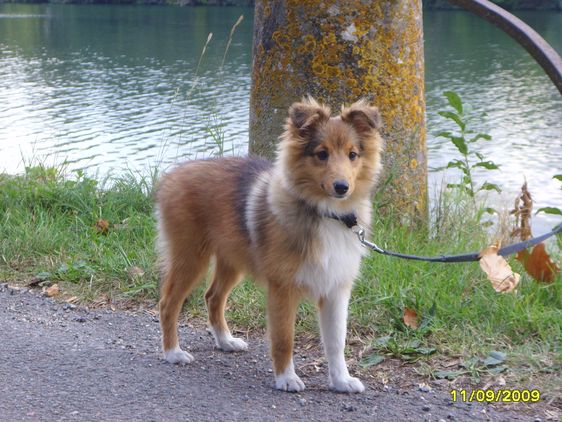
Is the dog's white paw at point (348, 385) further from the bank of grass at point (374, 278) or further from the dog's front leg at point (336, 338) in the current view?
the bank of grass at point (374, 278)

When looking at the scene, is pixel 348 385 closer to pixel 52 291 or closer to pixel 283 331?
pixel 283 331

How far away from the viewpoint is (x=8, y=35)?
27.9 metres

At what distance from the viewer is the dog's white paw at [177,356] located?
14.8 feet

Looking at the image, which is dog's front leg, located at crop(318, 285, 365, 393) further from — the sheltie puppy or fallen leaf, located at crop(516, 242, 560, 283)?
fallen leaf, located at crop(516, 242, 560, 283)

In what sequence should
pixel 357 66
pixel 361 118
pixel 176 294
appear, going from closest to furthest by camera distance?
pixel 361 118
pixel 176 294
pixel 357 66

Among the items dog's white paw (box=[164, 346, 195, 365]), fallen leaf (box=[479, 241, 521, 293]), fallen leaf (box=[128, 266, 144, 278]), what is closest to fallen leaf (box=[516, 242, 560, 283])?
fallen leaf (box=[479, 241, 521, 293])

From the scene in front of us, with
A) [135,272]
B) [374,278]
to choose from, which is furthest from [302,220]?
[135,272]

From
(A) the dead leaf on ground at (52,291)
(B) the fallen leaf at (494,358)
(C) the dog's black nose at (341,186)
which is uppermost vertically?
(C) the dog's black nose at (341,186)

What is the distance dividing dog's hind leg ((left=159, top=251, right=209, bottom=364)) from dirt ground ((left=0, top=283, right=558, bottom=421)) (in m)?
0.08

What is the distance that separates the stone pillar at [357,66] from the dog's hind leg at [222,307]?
184cm

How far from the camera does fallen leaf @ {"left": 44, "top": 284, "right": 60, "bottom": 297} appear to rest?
18.4 ft

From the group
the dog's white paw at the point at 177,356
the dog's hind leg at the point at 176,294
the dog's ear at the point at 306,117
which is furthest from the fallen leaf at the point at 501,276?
the dog's white paw at the point at 177,356

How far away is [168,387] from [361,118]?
1693mm

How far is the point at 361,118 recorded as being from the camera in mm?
4043
